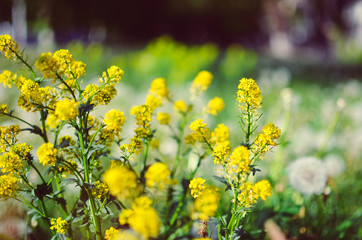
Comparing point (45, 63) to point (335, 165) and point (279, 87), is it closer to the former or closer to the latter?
point (335, 165)

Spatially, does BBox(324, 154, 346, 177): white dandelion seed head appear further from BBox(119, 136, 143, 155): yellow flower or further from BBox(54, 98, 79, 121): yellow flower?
BBox(54, 98, 79, 121): yellow flower

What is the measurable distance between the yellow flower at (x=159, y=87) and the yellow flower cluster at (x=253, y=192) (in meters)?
0.49

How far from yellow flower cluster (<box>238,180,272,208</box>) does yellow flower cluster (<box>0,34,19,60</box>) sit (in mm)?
722

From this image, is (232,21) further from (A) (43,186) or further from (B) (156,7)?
(A) (43,186)

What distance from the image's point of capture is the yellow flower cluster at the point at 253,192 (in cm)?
80

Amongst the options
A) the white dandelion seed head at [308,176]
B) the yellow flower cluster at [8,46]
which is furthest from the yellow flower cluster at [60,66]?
the white dandelion seed head at [308,176]

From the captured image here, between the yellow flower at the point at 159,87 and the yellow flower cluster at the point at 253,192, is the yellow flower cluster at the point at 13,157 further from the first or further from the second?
the yellow flower cluster at the point at 253,192

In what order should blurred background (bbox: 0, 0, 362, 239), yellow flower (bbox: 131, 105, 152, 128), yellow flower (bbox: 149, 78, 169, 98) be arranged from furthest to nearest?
1. blurred background (bbox: 0, 0, 362, 239)
2. yellow flower (bbox: 149, 78, 169, 98)
3. yellow flower (bbox: 131, 105, 152, 128)

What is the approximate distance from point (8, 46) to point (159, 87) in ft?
1.67

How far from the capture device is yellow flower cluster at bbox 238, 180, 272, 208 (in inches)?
31.6

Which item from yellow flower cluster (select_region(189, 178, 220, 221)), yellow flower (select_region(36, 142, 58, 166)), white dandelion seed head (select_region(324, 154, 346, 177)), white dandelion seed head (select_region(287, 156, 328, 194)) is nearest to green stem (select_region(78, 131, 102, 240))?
yellow flower (select_region(36, 142, 58, 166))

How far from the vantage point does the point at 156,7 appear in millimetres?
20125

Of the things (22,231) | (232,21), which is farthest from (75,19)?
(22,231)

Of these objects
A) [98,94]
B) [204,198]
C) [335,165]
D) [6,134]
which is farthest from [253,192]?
[335,165]
